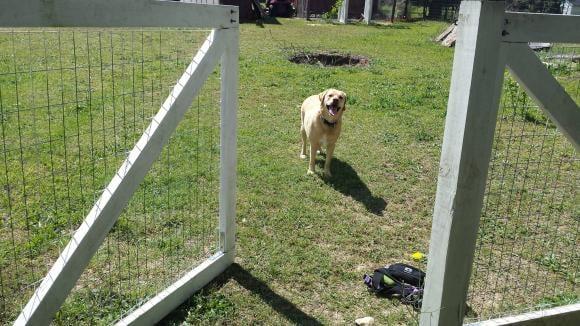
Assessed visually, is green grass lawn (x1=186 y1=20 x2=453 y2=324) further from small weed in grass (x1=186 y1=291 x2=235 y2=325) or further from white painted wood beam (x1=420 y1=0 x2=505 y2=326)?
white painted wood beam (x1=420 y1=0 x2=505 y2=326)

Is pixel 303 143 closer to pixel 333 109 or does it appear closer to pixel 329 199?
pixel 333 109

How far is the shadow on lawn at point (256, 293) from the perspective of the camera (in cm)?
311

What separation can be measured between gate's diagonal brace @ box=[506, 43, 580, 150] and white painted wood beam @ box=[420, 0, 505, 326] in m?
0.11

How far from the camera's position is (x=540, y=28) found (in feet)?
7.27

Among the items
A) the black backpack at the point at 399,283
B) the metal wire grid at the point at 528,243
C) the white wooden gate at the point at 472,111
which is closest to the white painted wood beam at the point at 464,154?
the white wooden gate at the point at 472,111

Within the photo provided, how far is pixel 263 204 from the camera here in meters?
4.77

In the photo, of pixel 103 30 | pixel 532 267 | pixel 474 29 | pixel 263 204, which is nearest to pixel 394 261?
pixel 532 267

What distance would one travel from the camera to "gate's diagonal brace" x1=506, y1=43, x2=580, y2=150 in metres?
2.13

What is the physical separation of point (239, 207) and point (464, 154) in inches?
→ 115

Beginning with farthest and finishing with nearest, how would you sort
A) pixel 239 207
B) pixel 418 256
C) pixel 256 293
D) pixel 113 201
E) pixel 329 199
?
pixel 329 199
pixel 239 207
pixel 418 256
pixel 256 293
pixel 113 201

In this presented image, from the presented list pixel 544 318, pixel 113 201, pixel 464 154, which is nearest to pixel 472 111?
pixel 464 154

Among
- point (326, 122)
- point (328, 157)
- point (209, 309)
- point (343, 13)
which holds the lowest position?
point (209, 309)

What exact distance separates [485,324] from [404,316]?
575 millimetres

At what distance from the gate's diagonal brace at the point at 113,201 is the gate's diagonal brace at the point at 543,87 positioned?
1728mm
